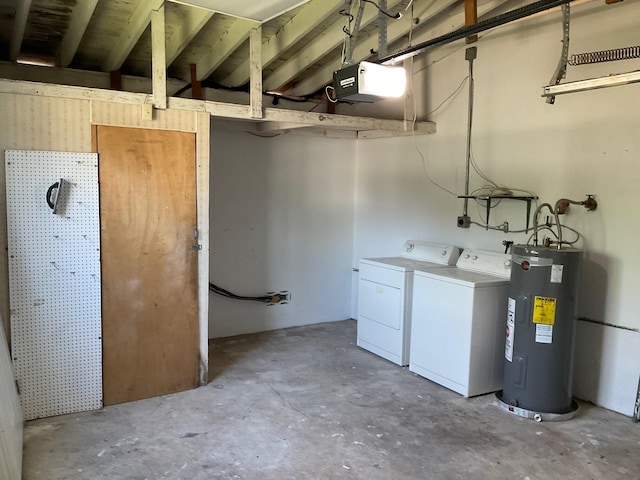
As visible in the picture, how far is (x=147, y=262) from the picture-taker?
3436mm

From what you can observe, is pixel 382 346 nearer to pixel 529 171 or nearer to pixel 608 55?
pixel 529 171

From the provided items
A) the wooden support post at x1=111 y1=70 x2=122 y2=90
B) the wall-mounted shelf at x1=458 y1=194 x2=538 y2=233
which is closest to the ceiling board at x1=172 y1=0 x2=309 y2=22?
the wooden support post at x1=111 y1=70 x2=122 y2=90

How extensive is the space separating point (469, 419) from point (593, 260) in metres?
1.38

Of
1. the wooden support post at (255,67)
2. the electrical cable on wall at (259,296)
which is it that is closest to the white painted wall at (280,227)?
the electrical cable on wall at (259,296)

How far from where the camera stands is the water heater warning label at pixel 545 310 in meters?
3.21

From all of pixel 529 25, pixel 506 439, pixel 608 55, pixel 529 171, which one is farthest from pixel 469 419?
pixel 529 25

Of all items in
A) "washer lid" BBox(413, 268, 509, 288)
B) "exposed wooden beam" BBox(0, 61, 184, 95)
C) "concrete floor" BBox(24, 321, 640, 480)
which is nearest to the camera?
"concrete floor" BBox(24, 321, 640, 480)

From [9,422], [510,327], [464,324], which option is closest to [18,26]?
[9,422]

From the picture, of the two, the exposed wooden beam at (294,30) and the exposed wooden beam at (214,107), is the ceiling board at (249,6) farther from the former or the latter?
the exposed wooden beam at (214,107)

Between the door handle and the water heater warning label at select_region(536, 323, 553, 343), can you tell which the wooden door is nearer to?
the door handle

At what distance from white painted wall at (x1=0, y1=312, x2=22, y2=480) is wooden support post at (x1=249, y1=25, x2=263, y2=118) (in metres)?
2.15

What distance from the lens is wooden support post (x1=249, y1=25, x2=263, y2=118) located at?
11.9ft

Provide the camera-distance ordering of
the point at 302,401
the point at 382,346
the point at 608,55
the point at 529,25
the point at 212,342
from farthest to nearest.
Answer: the point at 212,342 < the point at 382,346 < the point at 529,25 < the point at 302,401 < the point at 608,55

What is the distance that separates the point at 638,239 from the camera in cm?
324
